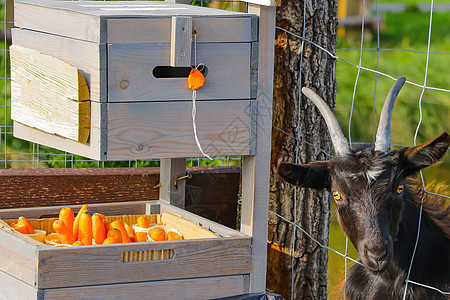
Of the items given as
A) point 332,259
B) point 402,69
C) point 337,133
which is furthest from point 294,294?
point 402,69

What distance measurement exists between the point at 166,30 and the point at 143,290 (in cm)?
109

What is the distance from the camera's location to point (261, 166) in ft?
11.2

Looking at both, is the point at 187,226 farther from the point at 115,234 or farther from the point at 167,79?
the point at 167,79

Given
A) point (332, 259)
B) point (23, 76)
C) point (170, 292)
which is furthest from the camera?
point (332, 259)

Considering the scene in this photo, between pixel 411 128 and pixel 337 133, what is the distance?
784 centimetres

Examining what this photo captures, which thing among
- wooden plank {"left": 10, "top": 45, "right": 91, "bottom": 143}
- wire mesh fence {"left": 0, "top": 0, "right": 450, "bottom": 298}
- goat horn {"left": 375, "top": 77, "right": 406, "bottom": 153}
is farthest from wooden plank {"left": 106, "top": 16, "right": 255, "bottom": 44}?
goat horn {"left": 375, "top": 77, "right": 406, "bottom": 153}

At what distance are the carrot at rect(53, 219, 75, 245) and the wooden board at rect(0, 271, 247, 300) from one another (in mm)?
329

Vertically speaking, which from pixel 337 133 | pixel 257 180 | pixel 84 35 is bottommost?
pixel 257 180

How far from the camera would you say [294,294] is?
413 centimetres

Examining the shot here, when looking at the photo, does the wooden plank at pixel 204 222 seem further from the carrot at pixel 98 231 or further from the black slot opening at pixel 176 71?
the black slot opening at pixel 176 71

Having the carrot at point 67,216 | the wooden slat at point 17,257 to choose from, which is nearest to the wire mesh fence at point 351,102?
the carrot at point 67,216

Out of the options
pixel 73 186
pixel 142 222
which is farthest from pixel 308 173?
pixel 73 186

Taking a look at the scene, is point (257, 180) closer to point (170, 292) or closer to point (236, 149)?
point (236, 149)

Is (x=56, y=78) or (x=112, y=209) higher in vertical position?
(x=56, y=78)
